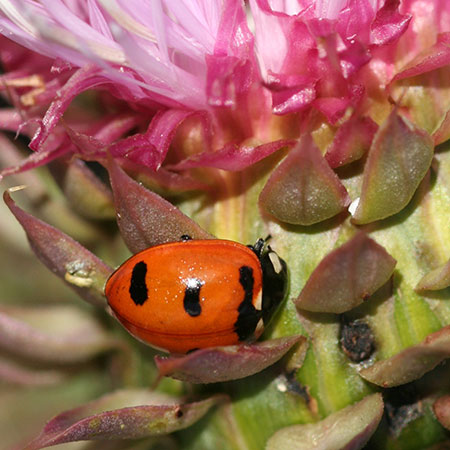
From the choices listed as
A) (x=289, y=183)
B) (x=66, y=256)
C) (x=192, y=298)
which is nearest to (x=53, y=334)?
(x=66, y=256)

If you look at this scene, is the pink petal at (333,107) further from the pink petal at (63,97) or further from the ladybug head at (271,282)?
the pink petal at (63,97)

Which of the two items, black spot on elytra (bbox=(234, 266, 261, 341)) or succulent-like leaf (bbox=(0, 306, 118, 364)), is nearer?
black spot on elytra (bbox=(234, 266, 261, 341))

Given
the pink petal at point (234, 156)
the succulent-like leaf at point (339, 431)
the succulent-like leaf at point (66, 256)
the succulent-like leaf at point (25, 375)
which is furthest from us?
the succulent-like leaf at point (25, 375)

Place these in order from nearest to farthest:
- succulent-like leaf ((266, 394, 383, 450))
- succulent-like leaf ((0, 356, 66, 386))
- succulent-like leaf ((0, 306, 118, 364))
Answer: succulent-like leaf ((266, 394, 383, 450)), succulent-like leaf ((0, 306, 118, 364)), succulent-like leaf ((0, 356, 66, 386))

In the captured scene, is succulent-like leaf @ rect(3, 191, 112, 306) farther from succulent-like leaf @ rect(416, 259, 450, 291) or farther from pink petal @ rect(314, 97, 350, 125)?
succulent-like leaf @ rect(416, 259, 450, 291)

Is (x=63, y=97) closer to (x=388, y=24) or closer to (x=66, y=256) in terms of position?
(x=66, y=256)

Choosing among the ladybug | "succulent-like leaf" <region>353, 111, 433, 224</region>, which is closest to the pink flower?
"succulent-like leaf" <region>353, 111, 433, 224</region>

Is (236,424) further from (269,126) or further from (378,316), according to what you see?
(269,126)

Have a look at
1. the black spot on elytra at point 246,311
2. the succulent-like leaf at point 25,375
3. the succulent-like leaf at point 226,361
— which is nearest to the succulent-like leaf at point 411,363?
the succulent-like leaf at point 226,361

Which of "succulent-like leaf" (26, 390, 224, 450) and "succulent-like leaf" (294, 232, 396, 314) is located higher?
"succulent-like leaf" (294, 232, 396, 314)
